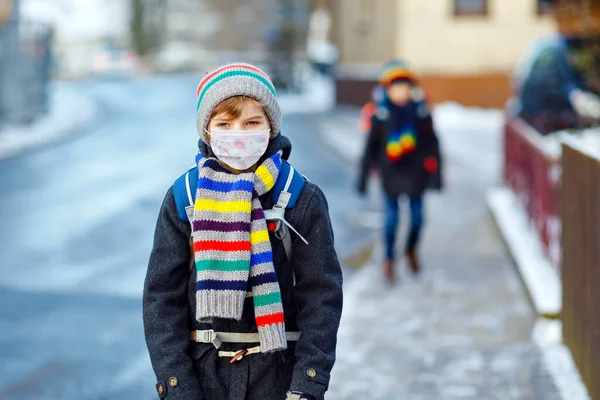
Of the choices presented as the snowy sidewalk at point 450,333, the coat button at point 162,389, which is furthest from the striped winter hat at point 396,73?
the coat button at point 162,389

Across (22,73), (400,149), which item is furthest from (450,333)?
(22,73)

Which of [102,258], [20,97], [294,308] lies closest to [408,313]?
[102,258]

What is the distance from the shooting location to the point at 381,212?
11.9 metres

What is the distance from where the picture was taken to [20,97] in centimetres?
2341

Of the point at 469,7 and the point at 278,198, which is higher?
the point at 469,7

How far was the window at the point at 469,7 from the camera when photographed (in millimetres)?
25156

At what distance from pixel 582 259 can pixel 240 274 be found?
313cm

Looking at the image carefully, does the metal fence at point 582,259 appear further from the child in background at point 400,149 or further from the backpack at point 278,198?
the backpack at point 278,198

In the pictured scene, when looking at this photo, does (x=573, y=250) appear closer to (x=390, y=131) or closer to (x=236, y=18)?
(x=390, y=131)

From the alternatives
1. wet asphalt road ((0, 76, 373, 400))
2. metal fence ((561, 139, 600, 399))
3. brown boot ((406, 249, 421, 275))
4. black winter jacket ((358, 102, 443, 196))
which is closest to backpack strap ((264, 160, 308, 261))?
metal fence ((561, 139, 600, 399))

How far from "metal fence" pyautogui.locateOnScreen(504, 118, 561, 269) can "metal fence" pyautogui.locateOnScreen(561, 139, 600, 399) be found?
133 cm

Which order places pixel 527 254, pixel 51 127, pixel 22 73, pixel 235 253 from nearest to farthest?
pixel 235 253 → pixel 527 254 → pixel 51 127 → pixel 22 73

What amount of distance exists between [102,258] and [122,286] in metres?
1.25

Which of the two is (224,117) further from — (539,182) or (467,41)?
(467,41)
